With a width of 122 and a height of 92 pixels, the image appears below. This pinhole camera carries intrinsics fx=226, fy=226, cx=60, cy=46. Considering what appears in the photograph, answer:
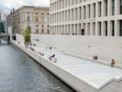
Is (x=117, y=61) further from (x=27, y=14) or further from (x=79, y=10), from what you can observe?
(x=27, y=14)

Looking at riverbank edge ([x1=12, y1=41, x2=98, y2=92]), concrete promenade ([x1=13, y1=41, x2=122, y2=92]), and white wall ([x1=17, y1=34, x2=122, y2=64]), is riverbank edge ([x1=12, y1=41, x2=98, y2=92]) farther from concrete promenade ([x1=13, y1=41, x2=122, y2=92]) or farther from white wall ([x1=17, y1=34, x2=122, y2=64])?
white wall ([x1=17, y1=34, x2=122, y2=64])

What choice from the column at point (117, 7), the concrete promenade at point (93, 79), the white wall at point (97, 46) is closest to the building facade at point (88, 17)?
the column at point (117, 7)

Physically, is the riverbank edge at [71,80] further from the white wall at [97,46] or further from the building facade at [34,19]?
the building facade at [34,19]

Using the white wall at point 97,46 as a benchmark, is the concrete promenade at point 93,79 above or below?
below

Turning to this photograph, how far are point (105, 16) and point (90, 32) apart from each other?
263 inches

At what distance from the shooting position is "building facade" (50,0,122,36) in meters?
40.0

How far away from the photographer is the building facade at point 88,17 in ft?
131

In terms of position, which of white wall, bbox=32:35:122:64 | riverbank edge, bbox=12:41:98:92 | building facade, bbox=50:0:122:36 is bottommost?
riverbank edge, bbox=12:41:98:92

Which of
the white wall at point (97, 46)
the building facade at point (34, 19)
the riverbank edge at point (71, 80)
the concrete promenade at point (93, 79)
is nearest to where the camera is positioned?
the concrete promenade at point (93, 79)

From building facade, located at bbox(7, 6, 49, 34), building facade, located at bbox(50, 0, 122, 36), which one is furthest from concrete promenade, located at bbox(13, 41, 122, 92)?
building facade, located at bbox(7, 6, 49, 34)

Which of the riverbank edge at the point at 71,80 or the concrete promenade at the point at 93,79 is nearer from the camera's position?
the concrete promenade at the point at 93,79

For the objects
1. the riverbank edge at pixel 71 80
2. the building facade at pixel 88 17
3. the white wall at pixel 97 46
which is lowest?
the riverbank edge at pixel 71 80

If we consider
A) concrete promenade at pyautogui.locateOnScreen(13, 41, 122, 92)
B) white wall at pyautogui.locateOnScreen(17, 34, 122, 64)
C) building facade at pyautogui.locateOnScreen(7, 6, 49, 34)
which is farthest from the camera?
building facade at pyautogui.locateOnScreen(7, 6, 49, 34)

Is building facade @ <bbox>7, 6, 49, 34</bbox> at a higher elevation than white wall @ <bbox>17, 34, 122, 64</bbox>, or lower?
higher
